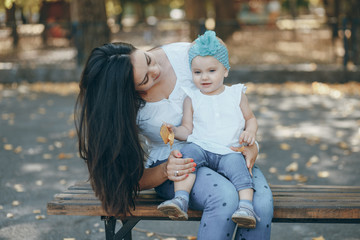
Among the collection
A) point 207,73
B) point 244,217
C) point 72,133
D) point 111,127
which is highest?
point 207,73

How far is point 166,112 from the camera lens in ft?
9.56

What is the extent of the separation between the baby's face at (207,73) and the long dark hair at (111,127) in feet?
1.42

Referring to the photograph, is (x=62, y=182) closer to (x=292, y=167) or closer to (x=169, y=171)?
(x=292, y=167)

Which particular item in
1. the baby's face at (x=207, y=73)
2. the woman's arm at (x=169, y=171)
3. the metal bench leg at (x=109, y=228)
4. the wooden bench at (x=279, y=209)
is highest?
the baby's face at (x=207, y=73)

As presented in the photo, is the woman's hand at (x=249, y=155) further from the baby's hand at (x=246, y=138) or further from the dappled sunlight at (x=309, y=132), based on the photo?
the dappled sunlight at (x=309, y=132)

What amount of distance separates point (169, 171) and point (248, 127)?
529 mm

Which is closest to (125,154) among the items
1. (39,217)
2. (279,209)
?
(279,209)

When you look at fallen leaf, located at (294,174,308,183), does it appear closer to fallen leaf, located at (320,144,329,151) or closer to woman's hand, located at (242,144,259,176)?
fallen leaf, located at (320,144,329,151)

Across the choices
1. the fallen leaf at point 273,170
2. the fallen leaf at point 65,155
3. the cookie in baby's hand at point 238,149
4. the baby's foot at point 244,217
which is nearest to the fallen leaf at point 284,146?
the fallen leaf at point 273,170

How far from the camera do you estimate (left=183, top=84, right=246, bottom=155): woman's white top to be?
2754 mm

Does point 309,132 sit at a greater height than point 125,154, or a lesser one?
lesser

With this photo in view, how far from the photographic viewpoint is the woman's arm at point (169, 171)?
2.59 meters

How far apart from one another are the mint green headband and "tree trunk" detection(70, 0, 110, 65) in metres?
8.39

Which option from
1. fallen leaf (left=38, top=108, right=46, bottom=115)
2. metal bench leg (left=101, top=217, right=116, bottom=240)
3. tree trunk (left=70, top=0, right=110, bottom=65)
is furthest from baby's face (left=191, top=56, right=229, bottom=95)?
tree trunk (left=70, top=0, right=110, bottom=65)
